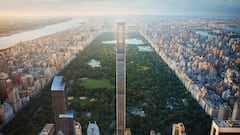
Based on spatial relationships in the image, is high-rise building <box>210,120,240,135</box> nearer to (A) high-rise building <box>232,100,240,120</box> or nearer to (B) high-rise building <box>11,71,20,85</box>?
(A) high-rise building <box>232,100,240,120</box>

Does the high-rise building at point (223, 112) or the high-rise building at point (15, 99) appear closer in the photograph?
the high-rise building at point (223, 112)

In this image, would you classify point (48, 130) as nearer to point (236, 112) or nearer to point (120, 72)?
point (120, 72)

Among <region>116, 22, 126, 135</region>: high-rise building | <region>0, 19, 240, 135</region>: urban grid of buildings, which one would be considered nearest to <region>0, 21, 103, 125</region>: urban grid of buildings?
<region>0, 19, 240, 135</region>: urban grid of buildings

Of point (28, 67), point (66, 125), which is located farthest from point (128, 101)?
point (28, 67)

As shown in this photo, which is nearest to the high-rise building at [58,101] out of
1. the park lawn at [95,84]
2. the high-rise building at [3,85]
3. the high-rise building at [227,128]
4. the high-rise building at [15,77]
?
the high-rise building at [3,85]

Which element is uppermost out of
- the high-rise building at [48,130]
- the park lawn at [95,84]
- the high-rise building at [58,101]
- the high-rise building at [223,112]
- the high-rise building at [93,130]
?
the high-rise building at [58,101]

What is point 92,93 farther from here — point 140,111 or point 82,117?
point 140,111

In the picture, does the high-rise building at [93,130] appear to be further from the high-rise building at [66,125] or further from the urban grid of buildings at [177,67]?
the high-rise building at [66,125]
